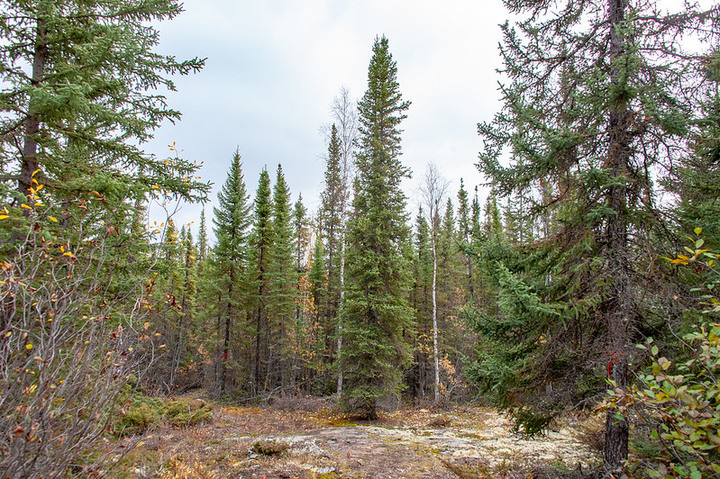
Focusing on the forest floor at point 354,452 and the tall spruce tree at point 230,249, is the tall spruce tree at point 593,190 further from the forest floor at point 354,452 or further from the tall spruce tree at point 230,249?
the tall spruce tree at point 230,249

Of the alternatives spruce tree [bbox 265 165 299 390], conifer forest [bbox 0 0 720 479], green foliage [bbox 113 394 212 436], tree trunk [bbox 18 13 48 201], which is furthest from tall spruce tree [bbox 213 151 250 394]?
tree trunk [bbox 18 13 48 201]

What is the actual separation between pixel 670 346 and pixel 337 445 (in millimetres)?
7122

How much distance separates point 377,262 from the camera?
13422mm

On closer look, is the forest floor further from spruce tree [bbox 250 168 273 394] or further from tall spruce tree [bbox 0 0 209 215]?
spruce tree [bbox 250 168 273 394]

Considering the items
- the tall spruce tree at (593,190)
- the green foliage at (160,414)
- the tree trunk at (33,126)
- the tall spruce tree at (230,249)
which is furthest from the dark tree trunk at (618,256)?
the tall spruce tree at (230,249)

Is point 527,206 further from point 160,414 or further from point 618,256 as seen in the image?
point 160,414

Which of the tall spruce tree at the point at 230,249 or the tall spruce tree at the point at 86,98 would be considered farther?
the tall spruce tree at the point at 230,249

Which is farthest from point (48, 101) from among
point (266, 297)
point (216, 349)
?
point (216, 349)

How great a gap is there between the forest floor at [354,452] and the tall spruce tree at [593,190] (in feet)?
3.75

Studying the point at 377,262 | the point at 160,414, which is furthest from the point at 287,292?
the point at 160,414

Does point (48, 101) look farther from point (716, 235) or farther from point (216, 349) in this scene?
point (216, 349)

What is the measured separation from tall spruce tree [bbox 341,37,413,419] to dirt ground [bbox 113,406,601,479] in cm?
169

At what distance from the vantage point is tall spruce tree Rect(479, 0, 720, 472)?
188 inches

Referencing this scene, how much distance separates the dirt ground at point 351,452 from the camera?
5.96m
